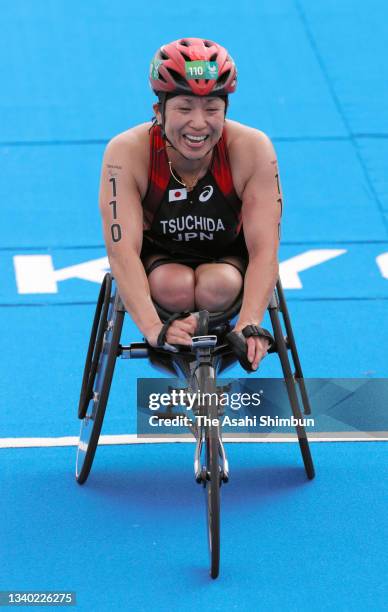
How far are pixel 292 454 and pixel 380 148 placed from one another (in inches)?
115

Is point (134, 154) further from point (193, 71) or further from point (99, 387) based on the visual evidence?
point (99, 387)

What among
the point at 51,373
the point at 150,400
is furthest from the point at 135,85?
the point at 150,400

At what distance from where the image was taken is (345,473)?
4254 mm

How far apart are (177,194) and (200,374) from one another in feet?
2.15

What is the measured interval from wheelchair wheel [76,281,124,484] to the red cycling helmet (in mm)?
785

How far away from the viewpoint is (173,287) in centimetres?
387

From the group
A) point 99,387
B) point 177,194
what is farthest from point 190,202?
point 99,387

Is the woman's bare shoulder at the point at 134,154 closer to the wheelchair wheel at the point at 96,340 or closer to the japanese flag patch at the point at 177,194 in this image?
the japanese flag patch at the point at 177,194

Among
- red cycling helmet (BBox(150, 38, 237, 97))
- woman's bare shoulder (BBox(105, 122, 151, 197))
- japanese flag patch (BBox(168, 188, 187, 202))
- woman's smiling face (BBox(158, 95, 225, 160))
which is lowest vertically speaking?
japanese flag patch (BBox(168, 188, 187, 202))

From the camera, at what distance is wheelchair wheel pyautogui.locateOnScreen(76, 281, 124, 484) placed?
3.92 meters

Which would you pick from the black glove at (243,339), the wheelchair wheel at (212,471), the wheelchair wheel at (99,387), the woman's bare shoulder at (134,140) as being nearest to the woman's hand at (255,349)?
the black glove at (243,339)

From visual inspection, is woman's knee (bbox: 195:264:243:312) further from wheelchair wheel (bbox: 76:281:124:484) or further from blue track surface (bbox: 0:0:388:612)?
blue track surface (bbox: 0:0:388:612)

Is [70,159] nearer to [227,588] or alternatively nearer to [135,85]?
[135,85]

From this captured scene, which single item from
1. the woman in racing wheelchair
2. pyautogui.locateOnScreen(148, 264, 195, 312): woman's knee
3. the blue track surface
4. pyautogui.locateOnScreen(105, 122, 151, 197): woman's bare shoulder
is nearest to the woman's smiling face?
the woman in racing wheelchair
